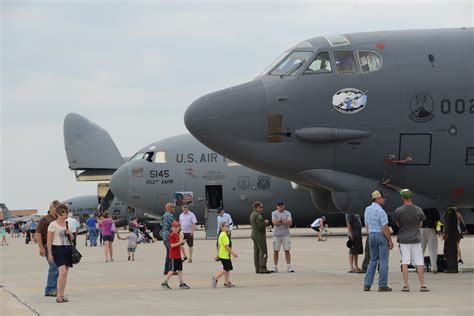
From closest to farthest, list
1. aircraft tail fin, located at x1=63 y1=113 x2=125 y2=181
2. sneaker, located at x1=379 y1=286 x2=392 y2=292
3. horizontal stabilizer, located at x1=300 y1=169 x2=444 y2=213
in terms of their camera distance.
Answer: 1. sneaker, located at x1=379 y1=286 x2=392 y2=292
2. horizontal stabilizer, located at x1=300 y1=169 x2=444 y2=213
3. aircraft tail fin, located at x1=63 y1=113 x2=125 y2=181

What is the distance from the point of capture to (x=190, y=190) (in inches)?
1649

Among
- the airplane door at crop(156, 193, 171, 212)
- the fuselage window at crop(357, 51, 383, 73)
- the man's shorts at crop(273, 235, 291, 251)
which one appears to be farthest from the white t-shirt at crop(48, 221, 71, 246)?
the airplane door at crop(156, 193, 171, 212)

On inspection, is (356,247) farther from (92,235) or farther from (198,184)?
(92,235)

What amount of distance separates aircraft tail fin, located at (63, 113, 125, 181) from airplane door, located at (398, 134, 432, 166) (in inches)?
2382

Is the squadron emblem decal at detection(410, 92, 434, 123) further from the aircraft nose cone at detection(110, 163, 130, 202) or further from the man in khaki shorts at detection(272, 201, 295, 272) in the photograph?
the aircraft nose cone at detection(110, 163, 130, 202)

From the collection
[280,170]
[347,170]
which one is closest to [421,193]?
[347,170]

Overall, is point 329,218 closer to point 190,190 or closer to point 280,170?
point 190,190

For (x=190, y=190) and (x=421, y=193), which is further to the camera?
(x=190, y=190)

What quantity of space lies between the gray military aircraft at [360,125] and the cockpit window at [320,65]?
33mm

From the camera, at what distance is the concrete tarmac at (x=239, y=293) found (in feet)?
46.4

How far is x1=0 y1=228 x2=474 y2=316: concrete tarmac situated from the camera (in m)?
14.1

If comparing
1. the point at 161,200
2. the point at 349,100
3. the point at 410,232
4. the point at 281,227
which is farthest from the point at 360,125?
the point at 161,200

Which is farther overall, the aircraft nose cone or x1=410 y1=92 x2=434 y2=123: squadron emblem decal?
the aircraft nose cone

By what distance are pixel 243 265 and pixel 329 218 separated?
60.0 feet
